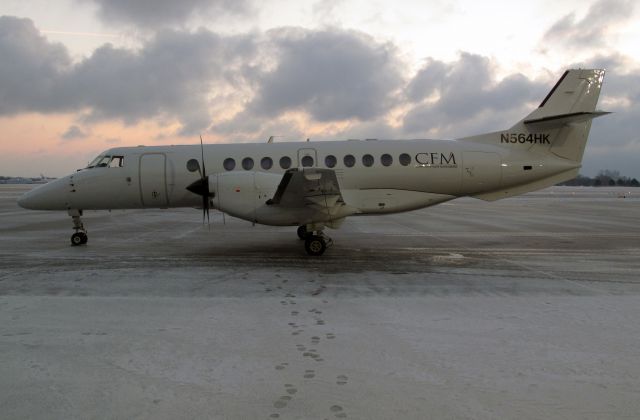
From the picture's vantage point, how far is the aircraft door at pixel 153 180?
12.7 m

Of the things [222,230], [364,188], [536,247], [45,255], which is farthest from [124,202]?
[536,247]

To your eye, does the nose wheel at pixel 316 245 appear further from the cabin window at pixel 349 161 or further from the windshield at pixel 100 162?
the windshield at pixel 100 162

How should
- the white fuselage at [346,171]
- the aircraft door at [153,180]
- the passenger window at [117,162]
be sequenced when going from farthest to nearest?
the passenger window at [117,162] < the aircraft door at [153,180] < the white fuselage at [346,171]

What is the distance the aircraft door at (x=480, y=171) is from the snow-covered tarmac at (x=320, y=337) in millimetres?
2664

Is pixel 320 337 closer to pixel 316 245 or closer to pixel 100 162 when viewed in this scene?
pixel 316 245

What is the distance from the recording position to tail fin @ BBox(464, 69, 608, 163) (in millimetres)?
12727

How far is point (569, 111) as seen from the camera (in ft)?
42.1

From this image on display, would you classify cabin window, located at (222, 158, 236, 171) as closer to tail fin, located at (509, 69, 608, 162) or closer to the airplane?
the airplane

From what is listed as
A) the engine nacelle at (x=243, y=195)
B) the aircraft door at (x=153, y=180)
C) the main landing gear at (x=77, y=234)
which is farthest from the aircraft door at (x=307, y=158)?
the main landing gear at (x=77, y=234)

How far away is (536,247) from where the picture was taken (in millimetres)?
12773

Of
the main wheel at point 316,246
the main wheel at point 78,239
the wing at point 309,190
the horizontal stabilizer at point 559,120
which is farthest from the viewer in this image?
the main wheel at point 78,239

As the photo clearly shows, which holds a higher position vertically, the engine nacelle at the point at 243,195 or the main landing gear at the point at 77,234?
the engine nacelle at the point at 243,195

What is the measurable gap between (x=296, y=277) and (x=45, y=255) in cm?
707

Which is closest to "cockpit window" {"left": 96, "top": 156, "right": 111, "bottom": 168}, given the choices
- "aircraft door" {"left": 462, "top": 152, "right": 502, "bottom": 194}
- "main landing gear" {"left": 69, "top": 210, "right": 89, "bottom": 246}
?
"main landing gear" {"left": 69, "top": 210, "right": 89, "bottom": 246}
